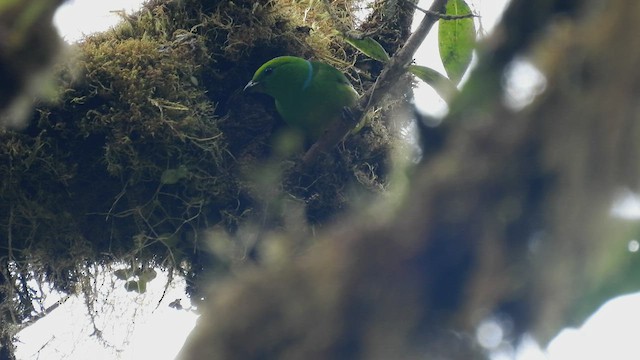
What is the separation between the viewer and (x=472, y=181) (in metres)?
0.71

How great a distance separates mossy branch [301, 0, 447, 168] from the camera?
206cm

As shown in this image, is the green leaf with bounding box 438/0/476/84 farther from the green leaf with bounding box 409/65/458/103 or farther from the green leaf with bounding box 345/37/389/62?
the green leaf with bounding box 345/37/389/62

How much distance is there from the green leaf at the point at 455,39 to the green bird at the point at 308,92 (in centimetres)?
40

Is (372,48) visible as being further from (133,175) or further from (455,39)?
(133,175)

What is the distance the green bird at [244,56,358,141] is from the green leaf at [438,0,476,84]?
1.30 feet

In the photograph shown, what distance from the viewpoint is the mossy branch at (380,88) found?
6.75 feet

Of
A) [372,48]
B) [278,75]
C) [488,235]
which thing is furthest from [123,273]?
[488,235]

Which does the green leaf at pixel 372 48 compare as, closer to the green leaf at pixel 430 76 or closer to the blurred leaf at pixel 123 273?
the green leaf at pixel 430 76

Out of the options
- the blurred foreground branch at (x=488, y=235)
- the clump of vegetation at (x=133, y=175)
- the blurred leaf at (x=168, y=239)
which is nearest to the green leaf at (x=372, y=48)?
the clump of vegetation at (x=133, y=175)

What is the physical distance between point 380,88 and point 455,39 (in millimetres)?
314

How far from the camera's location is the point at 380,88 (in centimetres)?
211

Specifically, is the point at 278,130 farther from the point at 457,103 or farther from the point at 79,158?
the point at 457,103

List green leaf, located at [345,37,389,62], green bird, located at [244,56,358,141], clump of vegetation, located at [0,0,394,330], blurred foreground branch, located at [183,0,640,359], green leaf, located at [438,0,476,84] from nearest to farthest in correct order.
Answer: blurred foreground branch, located at [183,0,640,359], clump of vegetation, located at [0,0,394,330], green leaf, located at [438,0,476,84], green leaf, located at [345,37,389,62], green bird, located at [244,56,358,141]

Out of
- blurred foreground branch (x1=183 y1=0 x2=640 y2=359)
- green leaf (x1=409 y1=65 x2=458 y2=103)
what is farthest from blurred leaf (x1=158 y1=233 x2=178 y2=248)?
blurred foreground branch (x1=183 y1=0 x2=640 y2=359)
